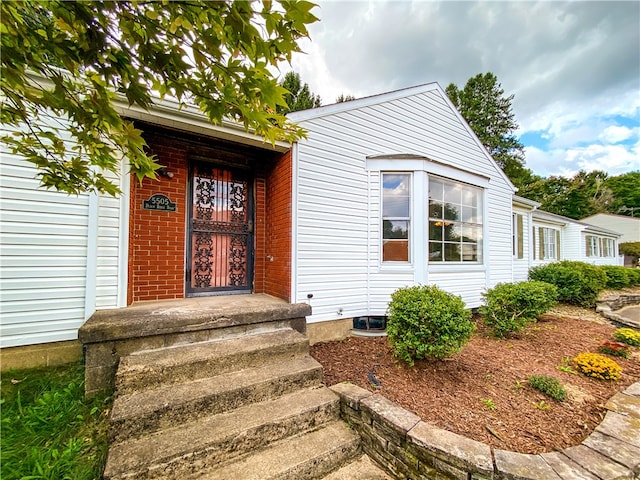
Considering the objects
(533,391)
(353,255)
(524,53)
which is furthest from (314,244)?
(524,53)

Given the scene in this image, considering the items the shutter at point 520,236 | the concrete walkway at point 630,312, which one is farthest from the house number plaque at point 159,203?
the concrete walkway at point 630,312

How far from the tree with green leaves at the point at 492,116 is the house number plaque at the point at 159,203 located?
2323 cm

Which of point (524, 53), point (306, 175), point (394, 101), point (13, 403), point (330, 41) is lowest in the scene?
point (13, 403)

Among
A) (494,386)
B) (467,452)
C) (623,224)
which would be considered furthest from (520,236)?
(623,224)

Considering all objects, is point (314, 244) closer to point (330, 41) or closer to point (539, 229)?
point (330, 41)

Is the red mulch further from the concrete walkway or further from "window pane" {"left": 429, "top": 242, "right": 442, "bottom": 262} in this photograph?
the concrete walkway

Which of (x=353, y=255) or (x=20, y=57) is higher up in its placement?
(x=20, y=57)

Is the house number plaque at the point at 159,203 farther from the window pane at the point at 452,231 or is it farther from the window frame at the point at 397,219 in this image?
the window pane at the point at 452,231

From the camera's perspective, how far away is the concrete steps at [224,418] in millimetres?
1721

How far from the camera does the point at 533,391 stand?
107 inches

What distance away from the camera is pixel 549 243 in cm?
1121

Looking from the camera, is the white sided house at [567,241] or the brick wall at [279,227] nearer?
the brick wall at [279,227]

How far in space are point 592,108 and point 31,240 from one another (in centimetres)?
2107

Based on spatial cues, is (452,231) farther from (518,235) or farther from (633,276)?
(633,276)
